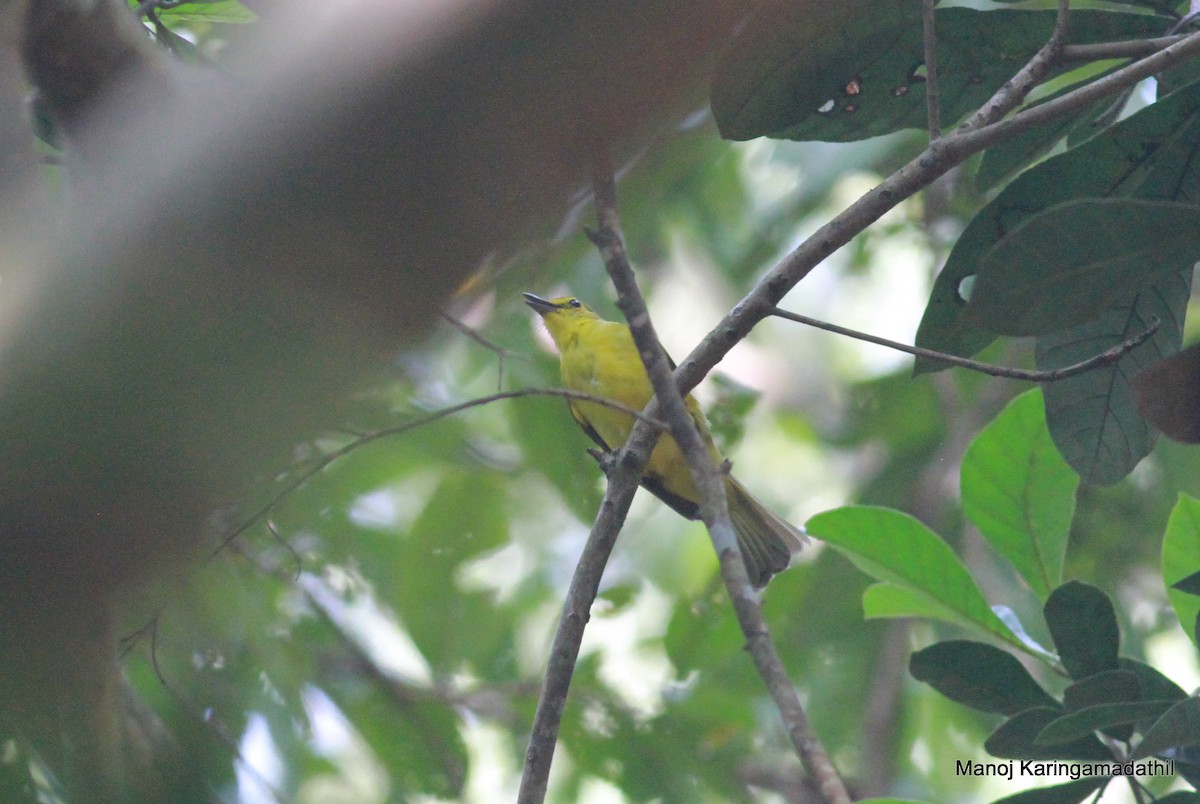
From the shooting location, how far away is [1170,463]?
4305mm

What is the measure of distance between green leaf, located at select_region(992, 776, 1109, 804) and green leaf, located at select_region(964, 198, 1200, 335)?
0.87 m

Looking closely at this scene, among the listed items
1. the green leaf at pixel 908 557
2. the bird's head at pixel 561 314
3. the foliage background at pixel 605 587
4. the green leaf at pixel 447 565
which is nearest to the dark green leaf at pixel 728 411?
the foliage background at pixel 605 587

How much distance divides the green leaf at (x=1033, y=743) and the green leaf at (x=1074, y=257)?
30.4 inches

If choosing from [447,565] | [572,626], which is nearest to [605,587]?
[447,565]

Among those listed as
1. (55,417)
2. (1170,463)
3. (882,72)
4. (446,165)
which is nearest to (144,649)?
(55,417)

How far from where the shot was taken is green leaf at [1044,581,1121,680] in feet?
5.80

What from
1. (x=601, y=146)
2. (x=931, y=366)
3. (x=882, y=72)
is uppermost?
(x=882, y=72)

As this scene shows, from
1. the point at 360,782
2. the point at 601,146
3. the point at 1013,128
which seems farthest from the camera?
the point at 360,782

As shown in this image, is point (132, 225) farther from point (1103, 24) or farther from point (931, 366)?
point (1103, 24)

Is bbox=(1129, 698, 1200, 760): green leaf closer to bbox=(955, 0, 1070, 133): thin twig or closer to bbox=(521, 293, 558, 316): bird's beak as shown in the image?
bbox=(955, 0, 1070, 133): thin twig

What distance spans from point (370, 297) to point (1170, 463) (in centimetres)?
430

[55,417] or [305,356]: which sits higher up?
[305,356]

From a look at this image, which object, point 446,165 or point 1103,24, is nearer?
point 446,165

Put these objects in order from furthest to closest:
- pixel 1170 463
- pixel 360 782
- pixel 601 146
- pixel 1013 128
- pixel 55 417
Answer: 1. pixel 1170 463
2. pixel 360 782
3. pixel 1013 128
4. pixel 601 146
5. pixel 55 417
